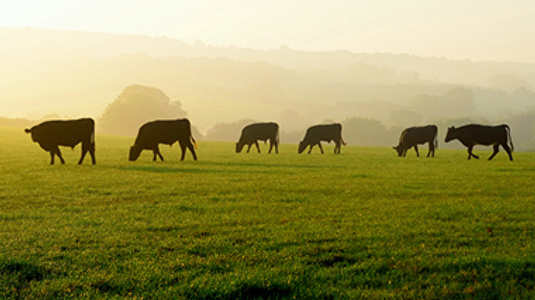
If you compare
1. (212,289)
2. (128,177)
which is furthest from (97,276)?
(128,177)

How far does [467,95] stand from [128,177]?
→ 154 m

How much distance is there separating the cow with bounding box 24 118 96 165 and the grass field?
6.76m

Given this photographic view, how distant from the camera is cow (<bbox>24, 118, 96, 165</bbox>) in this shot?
860 inches

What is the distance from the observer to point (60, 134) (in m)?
21.9

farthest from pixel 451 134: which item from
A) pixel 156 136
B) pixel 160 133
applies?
pixel 156 136

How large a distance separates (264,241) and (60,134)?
16.9 metres

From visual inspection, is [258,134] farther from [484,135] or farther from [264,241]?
[264,241]

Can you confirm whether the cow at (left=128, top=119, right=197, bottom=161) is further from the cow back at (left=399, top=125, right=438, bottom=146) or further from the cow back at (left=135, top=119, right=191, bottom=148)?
the cow back at (left=399, top=125, right=438, bottom=146)

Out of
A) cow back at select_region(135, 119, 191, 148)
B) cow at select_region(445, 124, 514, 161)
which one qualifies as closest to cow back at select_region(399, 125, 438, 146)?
cow at select_region(445, 124, 514, 161)

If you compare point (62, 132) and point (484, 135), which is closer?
point (62, 132)

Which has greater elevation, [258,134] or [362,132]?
[362,132]

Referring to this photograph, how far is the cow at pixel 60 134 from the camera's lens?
2184cm

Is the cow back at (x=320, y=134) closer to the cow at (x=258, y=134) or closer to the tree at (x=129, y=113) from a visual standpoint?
the cow at (x=258, y=134)

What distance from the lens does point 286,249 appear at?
7.65 metres
